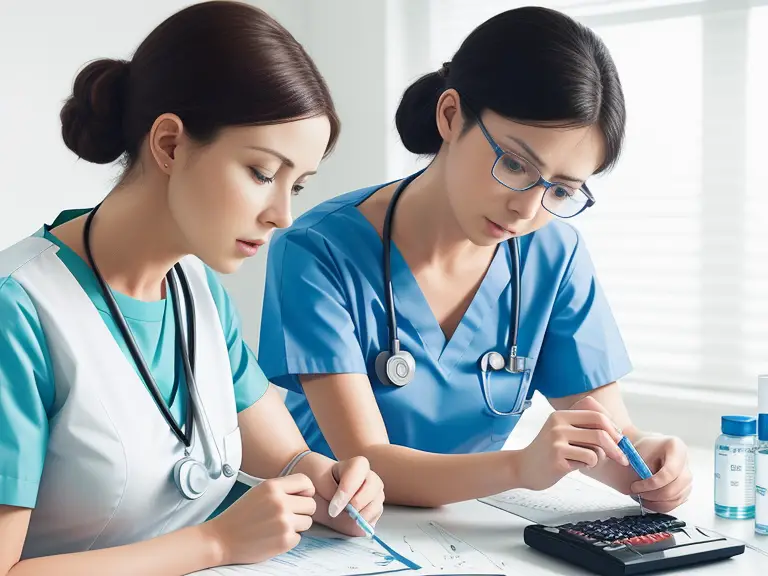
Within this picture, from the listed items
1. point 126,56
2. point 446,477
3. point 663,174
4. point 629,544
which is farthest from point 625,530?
point 126,56

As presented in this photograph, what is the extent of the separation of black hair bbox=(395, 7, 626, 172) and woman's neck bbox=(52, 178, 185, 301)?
549mm

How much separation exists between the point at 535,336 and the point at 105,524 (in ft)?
2.77

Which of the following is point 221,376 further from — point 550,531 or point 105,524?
point 550,531

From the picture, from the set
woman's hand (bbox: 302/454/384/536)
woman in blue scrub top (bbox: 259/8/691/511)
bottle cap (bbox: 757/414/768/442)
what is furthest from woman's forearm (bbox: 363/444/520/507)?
bottle cap (bbox: 757/414/768/442)

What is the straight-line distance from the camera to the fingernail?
3.91ft

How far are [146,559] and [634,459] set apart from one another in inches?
27.2

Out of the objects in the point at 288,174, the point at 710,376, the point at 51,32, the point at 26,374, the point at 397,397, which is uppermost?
the point at 51,32

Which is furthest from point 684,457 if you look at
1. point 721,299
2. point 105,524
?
point 721,299

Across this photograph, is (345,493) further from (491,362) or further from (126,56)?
(126,56)

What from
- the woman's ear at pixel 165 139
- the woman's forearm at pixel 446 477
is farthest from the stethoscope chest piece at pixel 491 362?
the woman's ear at pixel 165 139

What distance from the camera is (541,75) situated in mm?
1375

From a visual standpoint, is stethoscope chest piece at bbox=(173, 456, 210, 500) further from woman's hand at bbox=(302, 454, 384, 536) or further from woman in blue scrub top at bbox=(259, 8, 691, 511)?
woman in blue scrub top at bbox=(259, 8, 691, 511)

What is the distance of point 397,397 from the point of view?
1.54 m

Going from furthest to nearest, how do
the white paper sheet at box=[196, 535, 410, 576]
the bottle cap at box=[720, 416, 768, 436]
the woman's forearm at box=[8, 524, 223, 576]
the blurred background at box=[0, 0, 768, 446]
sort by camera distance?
the blurred background at box=[0, 0, 768, 446] → the bottle cap at box=[720, 416, 768, 436] → the white paper sheet at box=[196, 535, 410, 576] → the woman's forearm at box=[8, 524, 223, 576]
